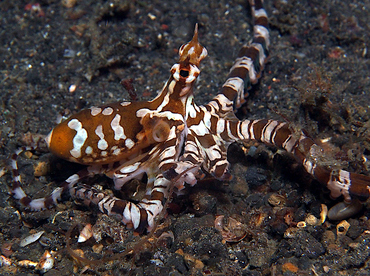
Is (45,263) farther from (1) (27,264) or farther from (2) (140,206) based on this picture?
(2) (140,206)

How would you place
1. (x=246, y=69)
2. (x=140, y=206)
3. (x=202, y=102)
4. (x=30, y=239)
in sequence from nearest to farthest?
(x=140, y=206), (x=30, y=239), (x=246, y=69), (x=202, y=102)

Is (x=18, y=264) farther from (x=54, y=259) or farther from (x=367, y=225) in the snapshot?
(x=367, y=225)

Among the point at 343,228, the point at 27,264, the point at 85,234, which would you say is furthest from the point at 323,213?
the point at 27,264

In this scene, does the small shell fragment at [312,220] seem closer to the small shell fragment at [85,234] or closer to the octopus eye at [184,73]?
the octopus eye at [184,73]

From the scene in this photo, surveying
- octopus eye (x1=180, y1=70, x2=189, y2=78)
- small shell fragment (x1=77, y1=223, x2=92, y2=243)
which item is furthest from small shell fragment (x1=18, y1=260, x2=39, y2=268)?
A: octopus eye (x1=180, y1=70, x2=189, y2=78)

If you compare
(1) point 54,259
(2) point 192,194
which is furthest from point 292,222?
(1) point 54,259

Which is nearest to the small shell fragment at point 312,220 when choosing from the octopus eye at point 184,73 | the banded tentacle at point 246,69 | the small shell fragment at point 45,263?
the banded tentacle at point 246,69

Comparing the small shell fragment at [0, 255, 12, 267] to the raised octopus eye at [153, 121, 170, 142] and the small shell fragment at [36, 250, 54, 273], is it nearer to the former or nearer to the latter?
the small shell fragment at [36, 250, 54, 273]
